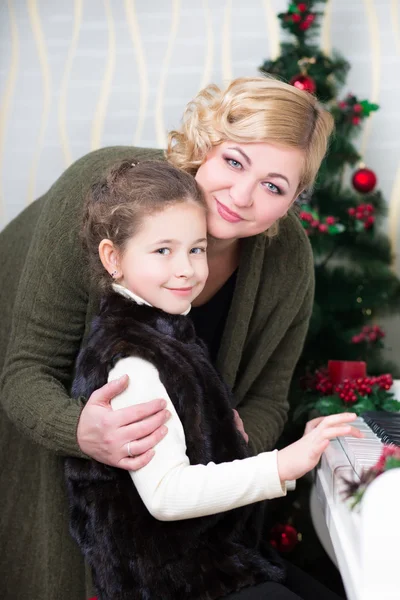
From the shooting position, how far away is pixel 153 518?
1.21 m

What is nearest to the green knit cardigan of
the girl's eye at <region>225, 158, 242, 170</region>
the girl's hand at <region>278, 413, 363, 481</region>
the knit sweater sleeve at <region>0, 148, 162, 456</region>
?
the knit sweater sleeve at <region>0, 148, 162, 456</region>

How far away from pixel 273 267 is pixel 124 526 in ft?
2.51

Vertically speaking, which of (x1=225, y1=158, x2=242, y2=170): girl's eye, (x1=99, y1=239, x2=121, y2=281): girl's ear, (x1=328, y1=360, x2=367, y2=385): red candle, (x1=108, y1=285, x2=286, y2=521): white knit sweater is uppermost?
(x1=225, y1=158, x2=242, y2=170): girl's eye

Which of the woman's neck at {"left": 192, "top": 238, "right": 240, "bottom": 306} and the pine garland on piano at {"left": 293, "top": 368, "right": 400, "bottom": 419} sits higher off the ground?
the woman's neck at {"left": 192, "top": 238, "right": 240, "bottom": 306}

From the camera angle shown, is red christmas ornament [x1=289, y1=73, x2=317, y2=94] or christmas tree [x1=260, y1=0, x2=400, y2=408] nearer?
red christmas ornament [x1=289, y1=73, x2=317, y2=94]

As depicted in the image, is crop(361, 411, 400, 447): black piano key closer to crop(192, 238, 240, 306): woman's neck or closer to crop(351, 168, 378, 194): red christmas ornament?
crop(192, 238, 240, 306): woman's neck

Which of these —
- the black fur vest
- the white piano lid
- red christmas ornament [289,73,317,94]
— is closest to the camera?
the white piano lid

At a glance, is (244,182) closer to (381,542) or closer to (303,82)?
(381,542)

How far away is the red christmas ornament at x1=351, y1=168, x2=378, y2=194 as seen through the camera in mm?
2727

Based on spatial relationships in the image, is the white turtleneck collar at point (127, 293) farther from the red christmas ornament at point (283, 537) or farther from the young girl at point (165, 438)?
the red christmas ornament at point (283, 537)

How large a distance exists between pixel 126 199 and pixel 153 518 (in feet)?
1.83

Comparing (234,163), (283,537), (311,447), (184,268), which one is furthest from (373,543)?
(283,537)

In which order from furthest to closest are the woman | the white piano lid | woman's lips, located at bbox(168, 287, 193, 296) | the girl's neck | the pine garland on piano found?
the pine garland on piano
the girl's neck
the woman
woman's lips, located at bbox(168, 287, 193, 296)
the white piano lid

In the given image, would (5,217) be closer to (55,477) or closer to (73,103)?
(73,103)
